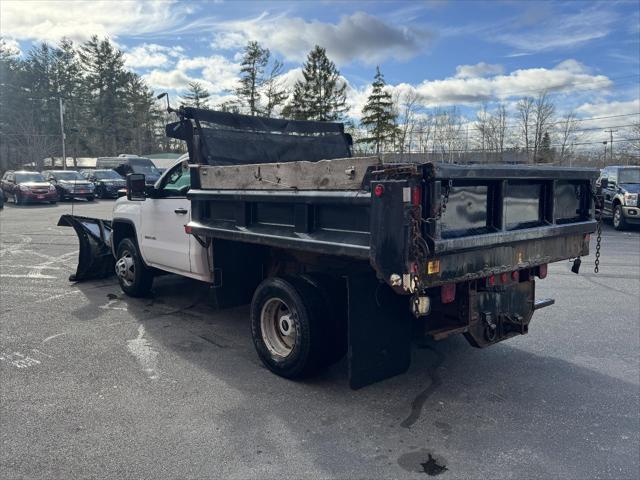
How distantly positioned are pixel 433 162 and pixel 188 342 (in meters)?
3.55

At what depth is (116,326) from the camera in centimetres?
614

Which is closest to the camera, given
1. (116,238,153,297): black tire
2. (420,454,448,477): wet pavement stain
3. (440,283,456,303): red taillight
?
(420,454,448,477): wet pavement stain

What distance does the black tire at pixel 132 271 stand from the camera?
7137 millimetres

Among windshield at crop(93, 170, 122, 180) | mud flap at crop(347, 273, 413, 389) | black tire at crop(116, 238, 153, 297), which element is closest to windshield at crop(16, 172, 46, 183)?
windshield at crop(93, 170, 122, 180)

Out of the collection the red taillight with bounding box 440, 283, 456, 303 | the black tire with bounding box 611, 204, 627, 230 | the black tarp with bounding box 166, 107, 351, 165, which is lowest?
the black tire with bounding box 611, 204, 627, 230

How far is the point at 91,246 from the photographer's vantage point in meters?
8.48

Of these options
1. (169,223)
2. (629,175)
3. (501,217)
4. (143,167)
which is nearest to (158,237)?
(169,223)

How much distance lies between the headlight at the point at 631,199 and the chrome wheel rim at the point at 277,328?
14518mm

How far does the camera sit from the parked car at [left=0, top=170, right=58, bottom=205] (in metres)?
25.8

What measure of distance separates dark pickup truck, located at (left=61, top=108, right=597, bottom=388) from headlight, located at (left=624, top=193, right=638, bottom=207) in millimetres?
12302

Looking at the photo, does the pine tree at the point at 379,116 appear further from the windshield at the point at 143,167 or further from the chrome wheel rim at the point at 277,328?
the chrome wheel rim at the point at 277,328

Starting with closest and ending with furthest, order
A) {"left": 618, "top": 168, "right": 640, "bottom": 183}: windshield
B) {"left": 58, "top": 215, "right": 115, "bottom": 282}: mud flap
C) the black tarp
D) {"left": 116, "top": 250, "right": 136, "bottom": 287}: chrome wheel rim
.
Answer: the black tarp < {"left": 116, "top": 250, "right": 136, "bottom": 287}: chrome wheel rim < {"left": 58, "top": 215, "right": 115, "bottom": 282}: mud flap < {"left": 618, "top": 168, "right": 640, "bottom": 183}: windshield

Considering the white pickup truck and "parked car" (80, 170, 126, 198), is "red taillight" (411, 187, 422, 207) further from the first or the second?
"parked car" (80, 170, 126, 198)

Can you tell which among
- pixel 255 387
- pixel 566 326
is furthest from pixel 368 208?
pixel 566 326
